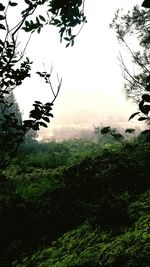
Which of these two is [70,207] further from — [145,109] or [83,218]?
[145,109]

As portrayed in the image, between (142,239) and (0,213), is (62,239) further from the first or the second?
(0,213)

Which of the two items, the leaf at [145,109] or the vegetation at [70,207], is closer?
the leaf at [145,109]

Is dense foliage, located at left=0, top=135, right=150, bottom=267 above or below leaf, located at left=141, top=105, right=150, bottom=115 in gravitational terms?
below

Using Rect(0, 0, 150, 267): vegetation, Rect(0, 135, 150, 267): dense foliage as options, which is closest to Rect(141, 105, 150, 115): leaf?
Rect(0, 0, 150, 267): vegetation

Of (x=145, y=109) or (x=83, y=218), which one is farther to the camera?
(x=83, y=218)

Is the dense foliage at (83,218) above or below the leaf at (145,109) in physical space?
below

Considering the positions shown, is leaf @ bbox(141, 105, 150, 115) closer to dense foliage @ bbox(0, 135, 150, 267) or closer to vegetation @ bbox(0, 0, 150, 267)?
vegetation @ bbox(0, 0, 150, 267)

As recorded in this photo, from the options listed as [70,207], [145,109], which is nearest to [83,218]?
[70,207]

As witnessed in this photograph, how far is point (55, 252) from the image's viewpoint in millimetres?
4199

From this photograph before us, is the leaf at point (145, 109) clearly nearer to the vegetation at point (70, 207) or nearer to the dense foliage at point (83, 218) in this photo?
the vegetation at point (70, 207)

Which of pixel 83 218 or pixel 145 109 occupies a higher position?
pixel 145 109

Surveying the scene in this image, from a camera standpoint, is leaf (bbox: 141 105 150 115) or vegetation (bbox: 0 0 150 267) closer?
leaf (bbox: 141 105 150 115)

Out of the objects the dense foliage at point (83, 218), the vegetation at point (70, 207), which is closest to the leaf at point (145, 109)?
the vegetation at point (70, 207)

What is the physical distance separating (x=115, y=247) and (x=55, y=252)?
1135 mm
